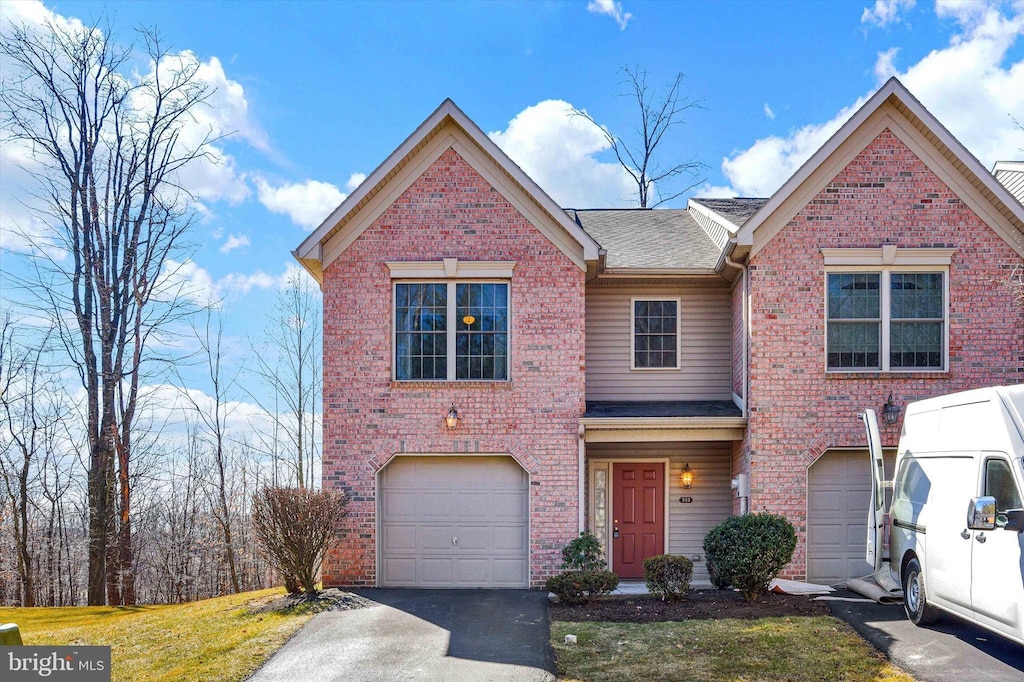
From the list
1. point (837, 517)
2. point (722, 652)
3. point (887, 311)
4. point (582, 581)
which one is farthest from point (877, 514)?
point (582, 581)

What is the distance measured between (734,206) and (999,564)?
10.1 meters

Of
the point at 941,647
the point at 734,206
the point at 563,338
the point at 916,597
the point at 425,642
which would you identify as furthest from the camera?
the point at 734,206

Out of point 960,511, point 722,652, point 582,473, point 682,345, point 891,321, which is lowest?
point 722,652

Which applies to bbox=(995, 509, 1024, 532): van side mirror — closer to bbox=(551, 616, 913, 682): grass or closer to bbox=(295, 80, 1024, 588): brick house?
bbox=(551, 616, 913, 682): grass

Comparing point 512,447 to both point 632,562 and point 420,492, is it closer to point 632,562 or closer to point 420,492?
point 420,492

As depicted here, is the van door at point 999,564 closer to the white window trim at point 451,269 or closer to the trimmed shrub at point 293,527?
the white window trim at point 451,269

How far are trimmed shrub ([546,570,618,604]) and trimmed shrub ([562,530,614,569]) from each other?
487mm

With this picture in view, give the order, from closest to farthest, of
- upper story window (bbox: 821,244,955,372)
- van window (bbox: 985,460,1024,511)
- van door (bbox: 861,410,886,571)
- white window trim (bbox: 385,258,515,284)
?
van window (bbox: 985,460,1024,511), van door (bbox: 861,410,886,571), upper story window (bbox: 821,244,955,372), white window trim (bbox: 385,258,515,284)

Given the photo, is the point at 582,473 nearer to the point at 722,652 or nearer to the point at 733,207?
the point at 722,652

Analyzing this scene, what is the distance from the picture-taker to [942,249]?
42.8ft

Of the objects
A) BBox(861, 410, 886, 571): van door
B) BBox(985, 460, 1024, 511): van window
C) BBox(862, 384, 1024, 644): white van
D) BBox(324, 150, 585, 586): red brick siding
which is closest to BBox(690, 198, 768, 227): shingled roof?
BBox(324, 150, 585, 586): red brick siding

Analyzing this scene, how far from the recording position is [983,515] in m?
8.10

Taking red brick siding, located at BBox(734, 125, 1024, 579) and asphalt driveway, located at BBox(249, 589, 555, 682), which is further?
red brick siding, located at BBox(734, 125, 1024, 579)

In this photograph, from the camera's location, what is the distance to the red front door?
47.9 ft
